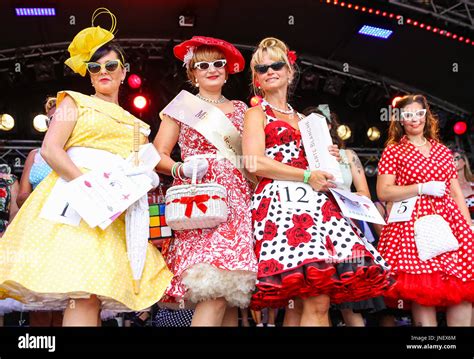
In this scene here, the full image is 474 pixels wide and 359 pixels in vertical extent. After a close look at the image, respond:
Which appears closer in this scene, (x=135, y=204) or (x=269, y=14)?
(x=135, y=204)

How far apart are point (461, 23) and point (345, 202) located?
5101 mm

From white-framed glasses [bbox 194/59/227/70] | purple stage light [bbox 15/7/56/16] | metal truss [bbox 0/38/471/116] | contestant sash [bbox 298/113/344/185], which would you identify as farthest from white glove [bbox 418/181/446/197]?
purple stage light [bbox 15/7/56/16]

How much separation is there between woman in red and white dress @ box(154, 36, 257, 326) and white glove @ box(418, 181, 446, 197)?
3.95 feet

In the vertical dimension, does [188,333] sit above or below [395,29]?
below

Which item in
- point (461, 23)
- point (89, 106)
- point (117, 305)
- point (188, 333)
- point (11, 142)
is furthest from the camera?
point (11, 142)

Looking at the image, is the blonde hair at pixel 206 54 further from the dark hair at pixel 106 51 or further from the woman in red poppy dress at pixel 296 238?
the dark hair at pixel 106 51

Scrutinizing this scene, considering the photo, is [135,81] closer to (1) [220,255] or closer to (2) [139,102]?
(2) [139,102]

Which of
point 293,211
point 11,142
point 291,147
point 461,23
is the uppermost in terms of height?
point 461,23

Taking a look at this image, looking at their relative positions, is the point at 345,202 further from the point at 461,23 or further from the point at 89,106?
the point at 461,23

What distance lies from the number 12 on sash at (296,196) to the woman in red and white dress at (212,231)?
22cm

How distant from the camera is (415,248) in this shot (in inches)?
150

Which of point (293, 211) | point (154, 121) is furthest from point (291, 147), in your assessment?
point (154, 121)

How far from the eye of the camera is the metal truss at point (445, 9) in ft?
23.9

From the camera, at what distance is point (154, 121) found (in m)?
8.88
